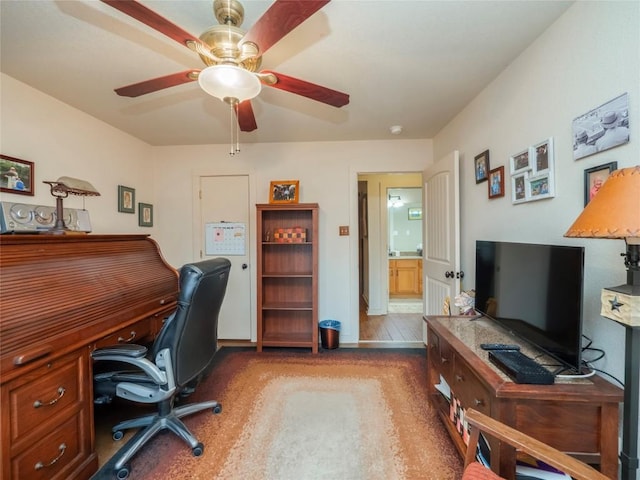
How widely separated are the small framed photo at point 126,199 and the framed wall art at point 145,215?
10cm

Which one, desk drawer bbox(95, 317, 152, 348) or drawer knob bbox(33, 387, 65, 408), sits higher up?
desk drawer bbox(95, 317, 152, 348)

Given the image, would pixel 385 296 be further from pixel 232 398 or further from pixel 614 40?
pixel 614 40

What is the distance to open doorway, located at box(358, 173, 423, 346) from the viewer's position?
12.3 feet

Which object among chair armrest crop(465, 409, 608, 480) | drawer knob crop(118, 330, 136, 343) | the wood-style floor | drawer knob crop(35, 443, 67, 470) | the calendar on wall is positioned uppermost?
the calendar on wall

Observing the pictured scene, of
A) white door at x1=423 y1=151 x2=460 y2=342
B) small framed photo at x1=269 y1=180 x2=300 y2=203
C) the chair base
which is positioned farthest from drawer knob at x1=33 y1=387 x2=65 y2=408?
white door at x1=423 y1=151 x2=460 y2=342

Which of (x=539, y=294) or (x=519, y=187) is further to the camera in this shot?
(x=519, y=187)

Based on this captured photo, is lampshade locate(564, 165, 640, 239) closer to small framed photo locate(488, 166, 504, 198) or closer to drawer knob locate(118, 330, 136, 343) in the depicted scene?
small framed photo locate(488, 166, 504, 198)

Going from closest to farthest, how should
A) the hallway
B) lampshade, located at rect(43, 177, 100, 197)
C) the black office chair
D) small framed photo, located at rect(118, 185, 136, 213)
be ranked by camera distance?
the black office chair
lampshade, located at rect(43, 177, 100, 197)
small framed photo, located at rect(118, 185, 136, 213)
the hallway

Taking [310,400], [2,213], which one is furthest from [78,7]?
[310,400]

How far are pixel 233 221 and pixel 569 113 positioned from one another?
298cm

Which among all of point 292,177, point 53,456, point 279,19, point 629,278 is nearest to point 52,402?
point 53,456

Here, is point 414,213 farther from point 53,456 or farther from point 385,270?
point 53,456

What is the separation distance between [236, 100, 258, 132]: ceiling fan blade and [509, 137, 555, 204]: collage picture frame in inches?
64.4

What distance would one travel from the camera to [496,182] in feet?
6.46
